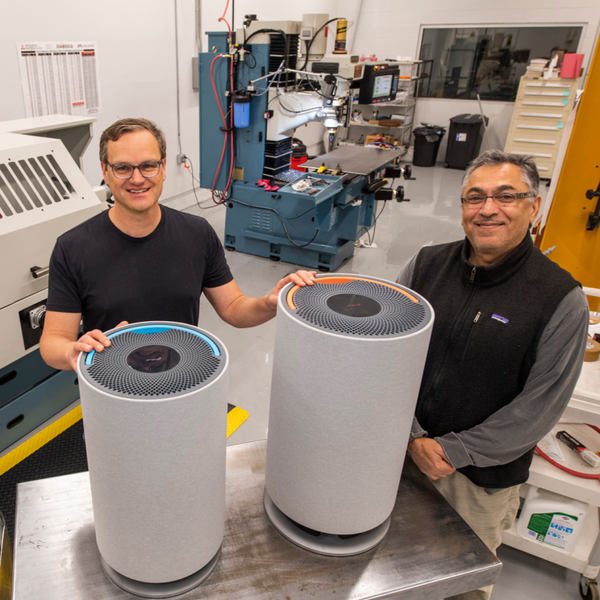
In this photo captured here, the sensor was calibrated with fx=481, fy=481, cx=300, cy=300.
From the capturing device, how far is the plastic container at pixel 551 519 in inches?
64.4

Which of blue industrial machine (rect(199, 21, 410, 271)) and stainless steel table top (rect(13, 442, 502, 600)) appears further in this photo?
blue industrial machine (rect(199, 21, 410, 271))

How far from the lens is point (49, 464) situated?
2.08 metres

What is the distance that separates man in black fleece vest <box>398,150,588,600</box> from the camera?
110 cm

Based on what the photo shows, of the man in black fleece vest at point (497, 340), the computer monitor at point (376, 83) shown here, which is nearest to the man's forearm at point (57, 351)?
the man in black fleece vest at point (497, 340)

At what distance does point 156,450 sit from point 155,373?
10 centimetres

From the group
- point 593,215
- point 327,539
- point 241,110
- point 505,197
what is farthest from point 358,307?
point 241,110

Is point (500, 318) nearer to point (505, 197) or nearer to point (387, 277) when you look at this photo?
point (505, 197)

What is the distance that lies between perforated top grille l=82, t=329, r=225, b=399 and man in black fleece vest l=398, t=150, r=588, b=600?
0.66 metres

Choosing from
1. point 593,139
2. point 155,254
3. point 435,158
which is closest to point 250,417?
point 155,254

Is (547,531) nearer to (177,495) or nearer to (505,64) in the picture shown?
(177,495)

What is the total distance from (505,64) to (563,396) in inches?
301

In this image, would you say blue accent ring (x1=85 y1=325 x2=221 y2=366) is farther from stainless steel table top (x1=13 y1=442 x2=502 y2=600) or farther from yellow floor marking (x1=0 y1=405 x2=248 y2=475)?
yellow floor marking (x1=0 y1=405 x2=248 y2=475)

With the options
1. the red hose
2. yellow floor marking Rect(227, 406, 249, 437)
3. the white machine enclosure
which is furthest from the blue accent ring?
yellow floor marking Rect(227, 406, 249, 437)

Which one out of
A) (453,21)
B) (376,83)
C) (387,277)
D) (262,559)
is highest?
(453,21)
